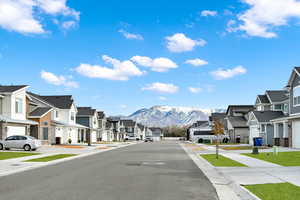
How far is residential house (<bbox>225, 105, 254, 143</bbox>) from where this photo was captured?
66.4m

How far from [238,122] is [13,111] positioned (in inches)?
1629

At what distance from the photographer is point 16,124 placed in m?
41.1

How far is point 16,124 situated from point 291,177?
32.9 meters

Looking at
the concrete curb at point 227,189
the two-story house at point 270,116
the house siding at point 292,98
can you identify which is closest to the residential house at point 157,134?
the two-story house at point 270,116

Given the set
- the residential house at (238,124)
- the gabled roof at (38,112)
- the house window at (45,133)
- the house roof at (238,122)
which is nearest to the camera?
the gabled roof at (38,112)

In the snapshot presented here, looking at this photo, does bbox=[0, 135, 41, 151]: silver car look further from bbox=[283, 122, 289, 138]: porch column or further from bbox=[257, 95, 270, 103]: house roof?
bbox=[257, 95, 270, 103]: house roof

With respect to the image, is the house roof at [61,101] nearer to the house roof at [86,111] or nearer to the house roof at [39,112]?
Answer: the house roof at [86,111]

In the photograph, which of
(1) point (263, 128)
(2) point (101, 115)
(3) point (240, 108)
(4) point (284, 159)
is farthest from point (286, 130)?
(2) point (101, 115)

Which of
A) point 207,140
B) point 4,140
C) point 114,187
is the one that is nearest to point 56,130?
point 4,140

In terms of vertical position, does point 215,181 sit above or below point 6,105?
below

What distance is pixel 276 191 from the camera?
11.2 m

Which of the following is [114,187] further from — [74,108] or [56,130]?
[74,108]

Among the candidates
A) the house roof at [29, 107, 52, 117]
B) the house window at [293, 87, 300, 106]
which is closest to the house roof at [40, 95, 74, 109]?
the house roof at [29, 107, 52, 117]

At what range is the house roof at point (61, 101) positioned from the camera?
6083cm
